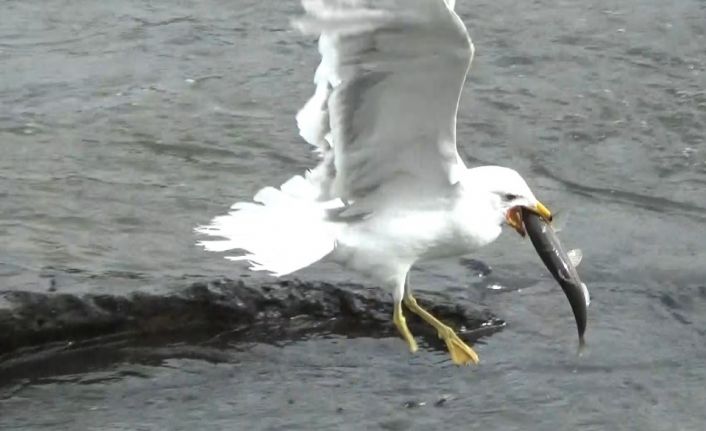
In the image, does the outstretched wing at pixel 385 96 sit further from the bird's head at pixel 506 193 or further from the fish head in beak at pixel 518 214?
the fish head in beak at pixel 518 214

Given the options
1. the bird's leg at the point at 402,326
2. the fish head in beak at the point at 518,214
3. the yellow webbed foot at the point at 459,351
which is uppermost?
the fish head in beak at the point at 518,214

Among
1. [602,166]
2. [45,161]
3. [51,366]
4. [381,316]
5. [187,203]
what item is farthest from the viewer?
[602,166]

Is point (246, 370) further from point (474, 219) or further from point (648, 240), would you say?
point (648, 240)

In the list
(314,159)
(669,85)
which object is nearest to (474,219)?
(314,159)

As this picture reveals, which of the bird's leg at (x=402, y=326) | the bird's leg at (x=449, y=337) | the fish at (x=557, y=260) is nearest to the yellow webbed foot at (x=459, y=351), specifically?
the bird's leg at (x=449, y=337)

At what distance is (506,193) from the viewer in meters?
4.89

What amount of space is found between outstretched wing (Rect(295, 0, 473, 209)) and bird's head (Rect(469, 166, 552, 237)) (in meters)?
0.10

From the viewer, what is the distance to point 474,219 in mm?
4855

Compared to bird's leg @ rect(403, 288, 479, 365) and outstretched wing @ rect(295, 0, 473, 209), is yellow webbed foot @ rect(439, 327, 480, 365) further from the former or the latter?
outstretched wing @ rect(295, 0, 473, 209)

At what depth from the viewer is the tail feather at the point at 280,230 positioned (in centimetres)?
468

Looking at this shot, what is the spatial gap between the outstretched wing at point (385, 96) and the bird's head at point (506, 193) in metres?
0.10

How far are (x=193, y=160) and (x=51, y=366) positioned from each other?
195 cm

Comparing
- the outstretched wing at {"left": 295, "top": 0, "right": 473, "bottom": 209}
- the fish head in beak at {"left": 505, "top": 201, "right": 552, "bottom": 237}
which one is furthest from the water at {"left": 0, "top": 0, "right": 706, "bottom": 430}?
the outstretched wing at {"left": 295, "top": 0, "right": 473, "bottom": 209}

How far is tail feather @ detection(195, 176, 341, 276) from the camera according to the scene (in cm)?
468
